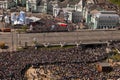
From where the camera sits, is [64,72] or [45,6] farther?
[45,6]

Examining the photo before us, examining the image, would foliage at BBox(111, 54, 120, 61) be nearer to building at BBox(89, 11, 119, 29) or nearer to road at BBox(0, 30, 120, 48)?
road at BBox(0, 30, 120, 48)

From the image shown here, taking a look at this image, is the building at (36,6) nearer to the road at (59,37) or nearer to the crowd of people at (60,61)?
the road at (59,37)

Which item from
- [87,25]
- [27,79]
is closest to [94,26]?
[87,25]

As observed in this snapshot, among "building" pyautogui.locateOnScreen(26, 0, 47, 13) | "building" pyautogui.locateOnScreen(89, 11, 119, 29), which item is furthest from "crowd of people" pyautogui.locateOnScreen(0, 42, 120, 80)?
"building" pyautogui.locateOnScreen(26, 0, 47, 13)

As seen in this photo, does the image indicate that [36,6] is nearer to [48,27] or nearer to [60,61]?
[48,27]

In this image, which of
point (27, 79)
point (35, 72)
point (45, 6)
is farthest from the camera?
point (45, 6)

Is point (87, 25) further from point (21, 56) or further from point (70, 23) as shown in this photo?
point (21, 56)
